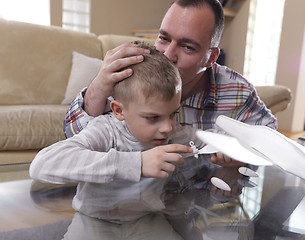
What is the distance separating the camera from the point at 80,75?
2.04 metres

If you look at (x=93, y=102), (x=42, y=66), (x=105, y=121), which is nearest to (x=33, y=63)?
(x=42, y=66)

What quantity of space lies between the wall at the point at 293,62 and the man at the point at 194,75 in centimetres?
246

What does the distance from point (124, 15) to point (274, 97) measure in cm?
296

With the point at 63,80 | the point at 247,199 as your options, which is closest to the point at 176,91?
the point at 247,199

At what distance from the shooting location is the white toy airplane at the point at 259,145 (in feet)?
1.75

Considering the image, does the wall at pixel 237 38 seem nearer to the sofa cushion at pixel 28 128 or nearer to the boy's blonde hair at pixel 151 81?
the sofa cushion at pixel 28 128

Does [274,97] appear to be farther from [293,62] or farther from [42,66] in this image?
[293,62]

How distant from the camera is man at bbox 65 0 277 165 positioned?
32.6 inches

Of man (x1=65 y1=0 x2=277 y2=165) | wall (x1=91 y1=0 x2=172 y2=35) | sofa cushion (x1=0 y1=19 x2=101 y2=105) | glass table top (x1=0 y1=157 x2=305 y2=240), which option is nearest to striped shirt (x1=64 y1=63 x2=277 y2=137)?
man (x1=65 y1=0 x2=277 y2=165)

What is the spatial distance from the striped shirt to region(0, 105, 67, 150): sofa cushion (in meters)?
0.75

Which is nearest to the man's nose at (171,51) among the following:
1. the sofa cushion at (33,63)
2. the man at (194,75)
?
the man at (194,75)

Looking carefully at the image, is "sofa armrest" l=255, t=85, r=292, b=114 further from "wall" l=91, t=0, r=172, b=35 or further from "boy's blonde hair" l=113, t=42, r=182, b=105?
"wall" l=91, t=0, r=172, b=35

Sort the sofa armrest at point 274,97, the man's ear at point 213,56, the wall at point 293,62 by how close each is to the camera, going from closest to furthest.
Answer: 1. the man's ear at point 213,56
2. the sofa armrest at point 274,97
3. the wall at point 293,62

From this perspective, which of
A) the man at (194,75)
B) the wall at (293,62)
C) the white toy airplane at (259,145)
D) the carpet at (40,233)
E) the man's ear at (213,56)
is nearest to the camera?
the carpet at (40,233)
